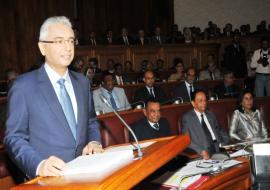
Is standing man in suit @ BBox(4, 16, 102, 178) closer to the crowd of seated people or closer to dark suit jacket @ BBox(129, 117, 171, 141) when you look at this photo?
dark suit jacket @ BBox(129, 117, 171, 141)

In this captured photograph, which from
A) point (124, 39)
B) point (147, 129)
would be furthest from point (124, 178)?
point (124, 39)

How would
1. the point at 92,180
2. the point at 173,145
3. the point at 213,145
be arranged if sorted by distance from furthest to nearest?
the point at 213,145 < the point at 173,145 < the point at 92,180

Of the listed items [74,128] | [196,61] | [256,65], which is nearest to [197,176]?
[74,128]

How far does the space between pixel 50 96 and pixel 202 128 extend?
259cm

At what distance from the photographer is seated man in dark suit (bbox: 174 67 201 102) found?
268 inches

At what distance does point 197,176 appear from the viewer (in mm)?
2352

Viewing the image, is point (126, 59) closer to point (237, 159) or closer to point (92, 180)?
point (237, 159)

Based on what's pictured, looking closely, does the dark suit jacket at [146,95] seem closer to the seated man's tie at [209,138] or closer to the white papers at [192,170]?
the seated man's tie at [209,138]

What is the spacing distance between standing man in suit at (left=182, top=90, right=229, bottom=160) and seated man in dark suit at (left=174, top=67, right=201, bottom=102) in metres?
2.28

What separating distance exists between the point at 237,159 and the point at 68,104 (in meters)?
1.52

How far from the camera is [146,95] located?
256 inches

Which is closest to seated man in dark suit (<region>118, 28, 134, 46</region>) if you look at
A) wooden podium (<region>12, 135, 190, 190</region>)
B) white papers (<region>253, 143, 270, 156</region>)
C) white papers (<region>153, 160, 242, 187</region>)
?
white papers (<region>153, 160, 242, 187</region>)

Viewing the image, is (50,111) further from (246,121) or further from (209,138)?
(246,121)

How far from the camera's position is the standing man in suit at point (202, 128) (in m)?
4.09
